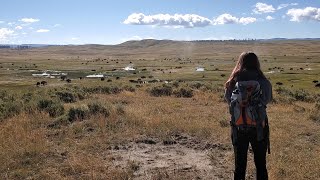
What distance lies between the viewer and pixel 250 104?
237 inches

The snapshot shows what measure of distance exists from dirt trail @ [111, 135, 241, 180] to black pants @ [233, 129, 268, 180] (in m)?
1.85

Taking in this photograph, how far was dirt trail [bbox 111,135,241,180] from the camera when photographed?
8367 millimetres

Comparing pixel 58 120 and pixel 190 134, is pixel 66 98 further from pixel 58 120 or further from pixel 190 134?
pixel 190 134

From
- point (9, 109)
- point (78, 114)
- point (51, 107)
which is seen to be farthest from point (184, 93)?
point (9, 109)

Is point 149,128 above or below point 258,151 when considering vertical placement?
below

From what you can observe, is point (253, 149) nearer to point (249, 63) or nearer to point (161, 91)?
point (249, 63)

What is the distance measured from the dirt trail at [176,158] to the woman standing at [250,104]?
2.31 m

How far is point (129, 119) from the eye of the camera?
13.6 metres

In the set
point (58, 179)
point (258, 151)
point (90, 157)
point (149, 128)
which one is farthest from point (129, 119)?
point (258, 151)

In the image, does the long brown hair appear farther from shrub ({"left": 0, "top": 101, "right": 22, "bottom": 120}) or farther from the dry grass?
shrub ({"left": 0, "top": 101, "right": 22, "bottom": 120})

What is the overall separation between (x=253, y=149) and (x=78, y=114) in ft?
31.1

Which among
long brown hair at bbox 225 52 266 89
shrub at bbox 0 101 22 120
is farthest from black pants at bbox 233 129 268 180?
shrub at bbox 0 101 22 120

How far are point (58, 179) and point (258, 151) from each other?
377cm

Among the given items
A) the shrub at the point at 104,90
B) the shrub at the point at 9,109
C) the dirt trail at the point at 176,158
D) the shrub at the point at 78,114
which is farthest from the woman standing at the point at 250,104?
the shrub at the point at 104,90
